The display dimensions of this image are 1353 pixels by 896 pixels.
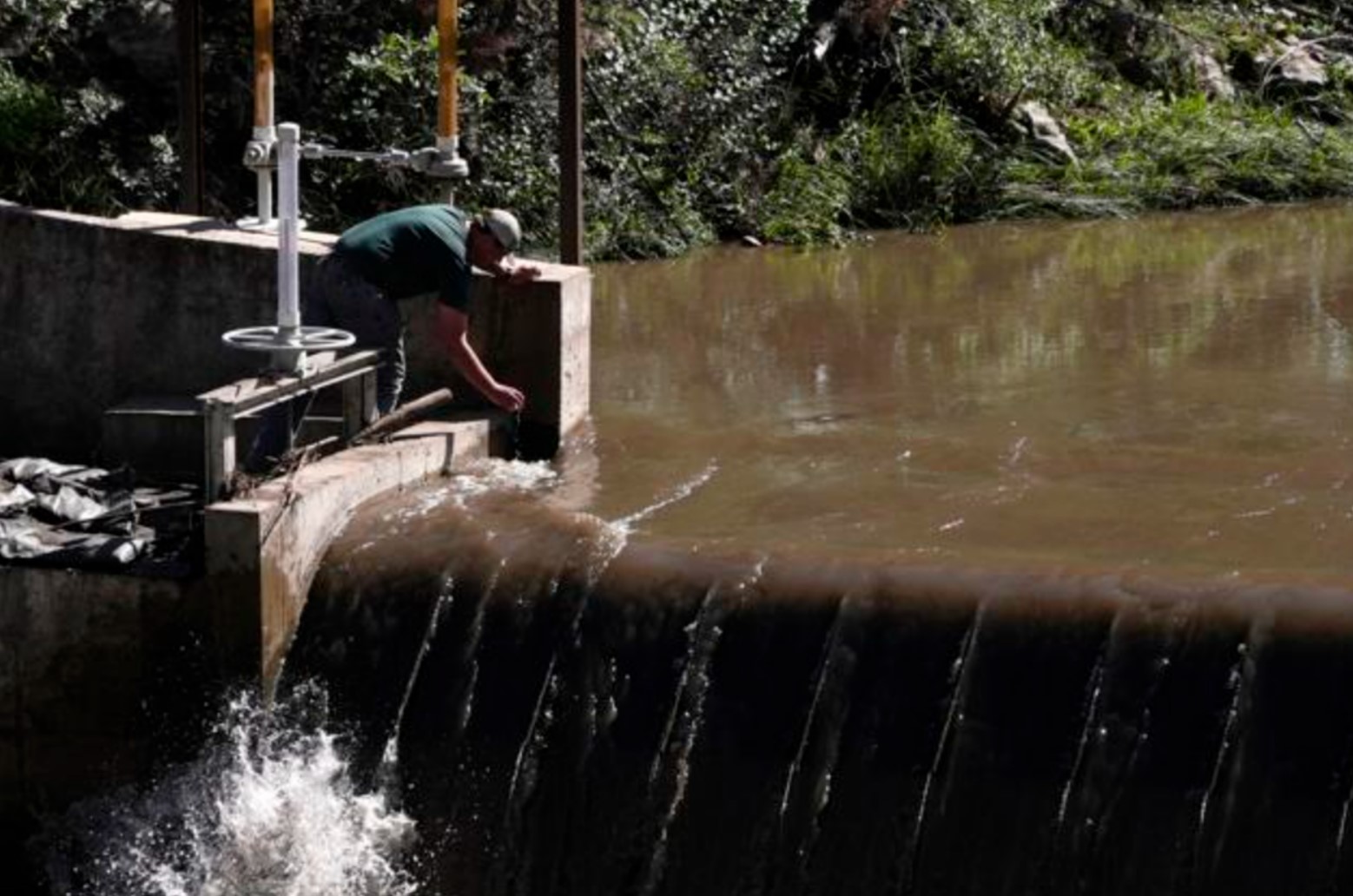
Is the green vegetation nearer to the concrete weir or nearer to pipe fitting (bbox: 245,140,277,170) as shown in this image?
the concrete weir

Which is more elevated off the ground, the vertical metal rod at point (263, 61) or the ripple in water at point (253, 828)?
the vertical metal rod at point (263, 61)

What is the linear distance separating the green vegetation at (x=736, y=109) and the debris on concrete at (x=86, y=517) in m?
7.42

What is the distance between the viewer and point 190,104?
1395 centimetres

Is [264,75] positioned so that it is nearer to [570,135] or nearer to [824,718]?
[570,135]

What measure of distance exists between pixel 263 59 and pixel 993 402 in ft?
13.4

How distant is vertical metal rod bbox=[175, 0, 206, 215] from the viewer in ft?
45.7

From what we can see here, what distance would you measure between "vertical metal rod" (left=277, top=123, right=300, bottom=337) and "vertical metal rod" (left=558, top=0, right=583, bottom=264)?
3650 mm

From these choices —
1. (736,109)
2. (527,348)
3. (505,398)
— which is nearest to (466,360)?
(505,398)

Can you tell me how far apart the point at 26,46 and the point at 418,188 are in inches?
125

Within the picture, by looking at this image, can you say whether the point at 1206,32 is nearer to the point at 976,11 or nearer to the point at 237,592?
the point at 976,11

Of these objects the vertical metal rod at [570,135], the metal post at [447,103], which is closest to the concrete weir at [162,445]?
the metal post at [447,103]

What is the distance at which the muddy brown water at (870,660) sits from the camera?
8305 millimetres

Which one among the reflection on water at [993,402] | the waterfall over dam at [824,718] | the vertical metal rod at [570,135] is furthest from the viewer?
the vertical metal rod at [570,135]

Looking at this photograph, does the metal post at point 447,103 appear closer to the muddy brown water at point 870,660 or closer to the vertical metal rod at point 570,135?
the muddy brown water at point 870,660
